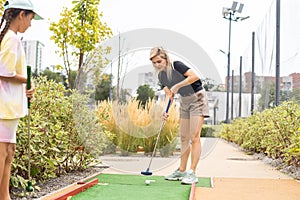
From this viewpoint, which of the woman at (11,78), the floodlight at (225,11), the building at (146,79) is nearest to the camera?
the woman at (11,78)

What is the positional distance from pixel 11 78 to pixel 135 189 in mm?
1672

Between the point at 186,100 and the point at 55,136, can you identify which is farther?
the point at 186,100

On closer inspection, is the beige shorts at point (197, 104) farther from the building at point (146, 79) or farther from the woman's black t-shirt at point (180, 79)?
the building at point (146, 79)

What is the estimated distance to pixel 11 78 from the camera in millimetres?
2592

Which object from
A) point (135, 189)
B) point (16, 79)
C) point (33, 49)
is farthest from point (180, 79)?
point (33, 49)

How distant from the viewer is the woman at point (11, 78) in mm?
2572

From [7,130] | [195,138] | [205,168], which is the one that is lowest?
[205,168]

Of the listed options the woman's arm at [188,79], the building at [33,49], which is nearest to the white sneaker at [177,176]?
the woman's arm at [188,79]

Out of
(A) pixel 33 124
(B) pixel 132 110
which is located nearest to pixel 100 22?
(B) pixel 132 110

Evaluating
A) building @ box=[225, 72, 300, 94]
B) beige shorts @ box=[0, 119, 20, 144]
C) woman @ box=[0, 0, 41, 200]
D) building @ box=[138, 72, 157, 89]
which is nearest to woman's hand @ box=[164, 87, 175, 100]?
woman @ box=[0, 0, 41, 200]

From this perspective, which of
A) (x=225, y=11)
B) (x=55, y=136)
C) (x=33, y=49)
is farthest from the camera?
(x=225, y=11)

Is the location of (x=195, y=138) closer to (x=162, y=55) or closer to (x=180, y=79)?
(x=180, y=79)

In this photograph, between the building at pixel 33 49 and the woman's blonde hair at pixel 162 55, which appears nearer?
the woman's blonde hair at pixel 162 55

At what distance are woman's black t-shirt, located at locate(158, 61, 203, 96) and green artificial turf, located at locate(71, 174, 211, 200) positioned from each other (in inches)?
35.0
